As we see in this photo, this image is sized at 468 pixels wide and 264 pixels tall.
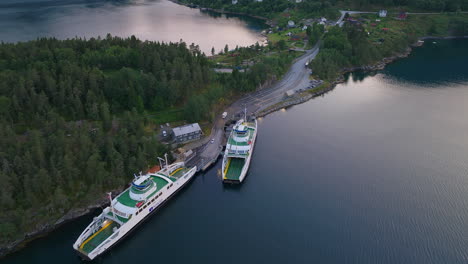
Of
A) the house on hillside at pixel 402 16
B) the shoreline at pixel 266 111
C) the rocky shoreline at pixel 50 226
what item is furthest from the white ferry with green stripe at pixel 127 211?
the house on hillside at pixel 402 16

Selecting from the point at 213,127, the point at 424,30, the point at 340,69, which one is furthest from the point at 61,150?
the point at 424,30

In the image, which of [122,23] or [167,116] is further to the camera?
[122,23]

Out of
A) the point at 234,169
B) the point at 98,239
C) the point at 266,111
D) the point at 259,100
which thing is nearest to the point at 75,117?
the point at 98,239

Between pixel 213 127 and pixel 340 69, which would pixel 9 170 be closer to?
pixel 213 127

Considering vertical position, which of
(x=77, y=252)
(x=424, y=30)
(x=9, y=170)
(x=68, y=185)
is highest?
(x=424, y=30)

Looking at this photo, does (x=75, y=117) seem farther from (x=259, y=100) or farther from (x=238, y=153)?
(x=259, y=100)

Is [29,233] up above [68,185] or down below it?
below

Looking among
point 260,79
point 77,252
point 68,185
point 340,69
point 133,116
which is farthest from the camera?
point 340,69
